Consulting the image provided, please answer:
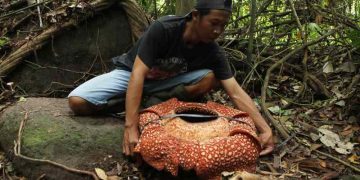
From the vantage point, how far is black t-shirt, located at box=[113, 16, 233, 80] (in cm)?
Result: 353

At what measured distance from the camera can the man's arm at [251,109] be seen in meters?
3.64

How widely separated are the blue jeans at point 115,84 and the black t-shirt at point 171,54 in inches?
2.1

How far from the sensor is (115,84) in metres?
3.87

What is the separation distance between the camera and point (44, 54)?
15.8 ft

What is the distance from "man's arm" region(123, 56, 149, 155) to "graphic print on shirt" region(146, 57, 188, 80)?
0.36 meters

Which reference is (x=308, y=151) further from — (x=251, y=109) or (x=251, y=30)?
(x=251, y=30)

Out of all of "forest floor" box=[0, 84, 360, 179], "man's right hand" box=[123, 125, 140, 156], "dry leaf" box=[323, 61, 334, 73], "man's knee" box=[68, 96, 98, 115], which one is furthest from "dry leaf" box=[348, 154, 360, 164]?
"man's knee" box=[68, 96, 98, 115]

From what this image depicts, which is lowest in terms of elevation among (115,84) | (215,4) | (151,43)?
(115,84)

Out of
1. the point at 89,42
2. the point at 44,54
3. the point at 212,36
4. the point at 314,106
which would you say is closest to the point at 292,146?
the point at 314,106

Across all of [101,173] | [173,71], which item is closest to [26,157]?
[101,173]

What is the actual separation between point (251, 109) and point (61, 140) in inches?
60.7

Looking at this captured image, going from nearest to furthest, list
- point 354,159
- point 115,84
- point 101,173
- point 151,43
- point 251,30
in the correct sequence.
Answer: point 101,173, point 151,43, point 354,159, point 115,84, point 251,30

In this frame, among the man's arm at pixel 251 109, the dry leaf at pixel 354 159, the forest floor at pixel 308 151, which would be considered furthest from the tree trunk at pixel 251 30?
the dry leaf at pixel 354 159

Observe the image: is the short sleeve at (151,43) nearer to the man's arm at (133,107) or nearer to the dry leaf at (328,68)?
the man's arm at (133,107)
